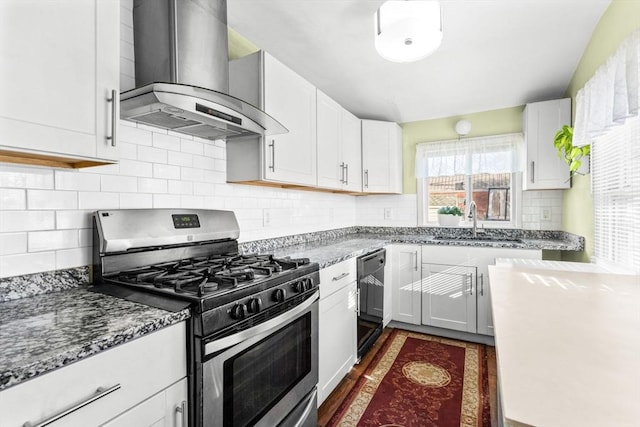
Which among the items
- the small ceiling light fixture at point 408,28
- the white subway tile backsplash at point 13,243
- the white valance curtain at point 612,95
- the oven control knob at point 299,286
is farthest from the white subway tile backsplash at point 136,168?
the white valance curtain at point 612,95

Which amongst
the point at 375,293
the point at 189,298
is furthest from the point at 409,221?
the point at 189,298

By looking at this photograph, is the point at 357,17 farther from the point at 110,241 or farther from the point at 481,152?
the point at 481,152

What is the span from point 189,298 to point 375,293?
1.98 m

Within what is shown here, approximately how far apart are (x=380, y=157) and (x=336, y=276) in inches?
73.3

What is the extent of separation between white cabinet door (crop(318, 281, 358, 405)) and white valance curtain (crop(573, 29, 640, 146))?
1.70m

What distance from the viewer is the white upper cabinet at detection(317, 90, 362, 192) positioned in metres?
2.60

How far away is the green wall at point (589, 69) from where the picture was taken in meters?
1.62

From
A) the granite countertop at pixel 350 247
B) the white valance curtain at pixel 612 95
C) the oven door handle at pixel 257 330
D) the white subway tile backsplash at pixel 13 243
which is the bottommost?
the oven door handle at pixel 257 330

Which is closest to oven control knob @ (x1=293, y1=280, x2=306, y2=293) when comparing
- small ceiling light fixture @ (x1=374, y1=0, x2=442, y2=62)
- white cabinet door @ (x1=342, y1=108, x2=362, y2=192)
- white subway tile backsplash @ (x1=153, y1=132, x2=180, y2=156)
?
white subway tile backsplash @ (x1=153, y1=132, x2=180, y2=156)

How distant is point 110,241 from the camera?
54.0 inches

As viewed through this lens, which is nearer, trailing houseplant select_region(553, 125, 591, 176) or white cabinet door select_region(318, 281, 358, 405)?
white cabinet door select_region(318, 281, 358, 405)

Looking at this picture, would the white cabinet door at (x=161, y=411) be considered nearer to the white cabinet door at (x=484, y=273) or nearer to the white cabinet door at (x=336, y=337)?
Result: the white cabinet door at (x=336, y=337)

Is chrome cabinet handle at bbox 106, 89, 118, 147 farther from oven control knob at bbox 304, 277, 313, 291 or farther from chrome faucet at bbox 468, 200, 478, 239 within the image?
chrome faucet at bbox 468, 200, 478, 239

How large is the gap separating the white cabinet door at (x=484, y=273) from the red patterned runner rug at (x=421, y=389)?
0.21m
